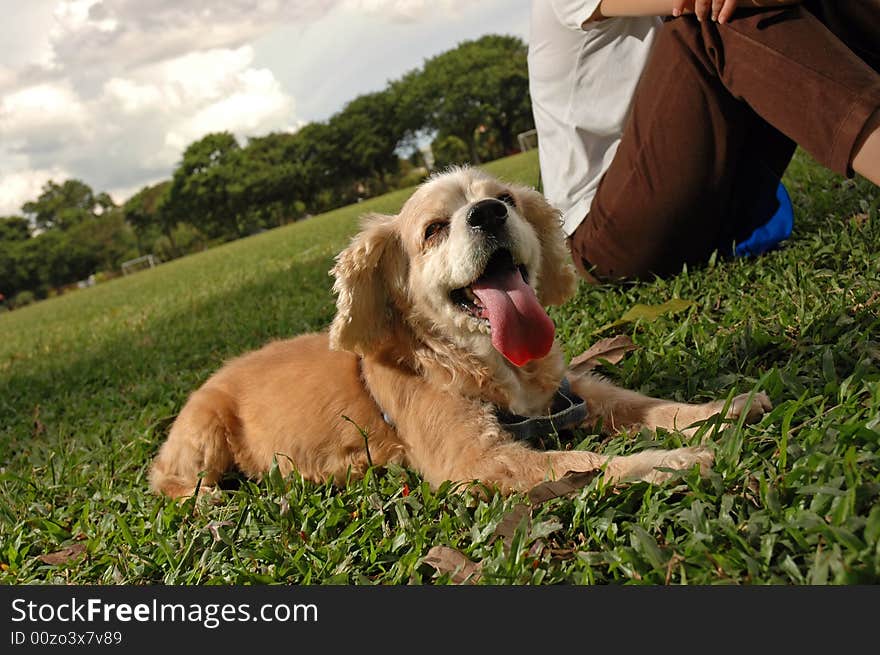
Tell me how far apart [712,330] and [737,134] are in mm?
954

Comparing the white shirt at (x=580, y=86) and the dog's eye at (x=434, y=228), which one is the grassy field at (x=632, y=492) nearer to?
the white shirt at (x=580, y=86)

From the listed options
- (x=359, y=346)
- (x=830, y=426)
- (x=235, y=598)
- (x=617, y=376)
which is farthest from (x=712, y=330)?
(x=235, y=598)

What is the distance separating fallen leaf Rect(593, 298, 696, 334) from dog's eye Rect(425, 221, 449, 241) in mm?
1318

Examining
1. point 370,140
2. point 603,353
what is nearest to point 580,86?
point 603,353

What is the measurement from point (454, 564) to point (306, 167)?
2897 inches

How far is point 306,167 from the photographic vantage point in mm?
72562

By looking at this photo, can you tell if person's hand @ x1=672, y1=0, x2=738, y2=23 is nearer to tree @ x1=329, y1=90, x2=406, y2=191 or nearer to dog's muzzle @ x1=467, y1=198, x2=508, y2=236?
dog's muzzle @ x1=467, y1=198, x2=508, y2=236

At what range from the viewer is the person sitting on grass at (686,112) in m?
2.77

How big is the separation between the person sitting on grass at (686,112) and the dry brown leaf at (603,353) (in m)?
0.73

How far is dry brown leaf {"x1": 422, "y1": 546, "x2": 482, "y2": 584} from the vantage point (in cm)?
201

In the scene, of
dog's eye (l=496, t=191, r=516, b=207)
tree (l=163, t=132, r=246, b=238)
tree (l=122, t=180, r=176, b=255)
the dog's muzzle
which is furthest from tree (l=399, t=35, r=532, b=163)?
the dog's muzzle

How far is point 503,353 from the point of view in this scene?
274 cm

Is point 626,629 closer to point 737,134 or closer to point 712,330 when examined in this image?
point 712,330

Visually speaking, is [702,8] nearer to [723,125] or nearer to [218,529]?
[723,125]
